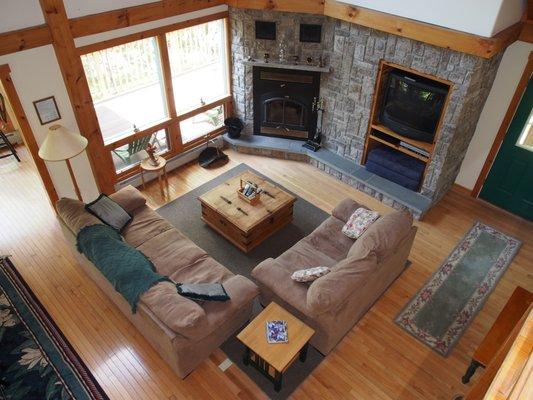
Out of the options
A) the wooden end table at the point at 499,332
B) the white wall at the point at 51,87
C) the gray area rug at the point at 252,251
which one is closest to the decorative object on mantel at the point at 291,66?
the white wall at the point at 51,87

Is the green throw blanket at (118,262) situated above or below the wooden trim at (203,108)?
below

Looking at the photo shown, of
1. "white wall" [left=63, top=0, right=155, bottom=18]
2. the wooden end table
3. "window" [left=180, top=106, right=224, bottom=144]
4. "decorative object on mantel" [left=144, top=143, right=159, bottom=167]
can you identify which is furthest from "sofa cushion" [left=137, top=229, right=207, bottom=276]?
the wooden end table

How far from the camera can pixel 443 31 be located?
484 centimetres

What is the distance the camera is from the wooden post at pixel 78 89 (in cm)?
466

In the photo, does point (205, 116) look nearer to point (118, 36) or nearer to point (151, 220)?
point (118, 36)

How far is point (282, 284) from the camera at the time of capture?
4254 mm

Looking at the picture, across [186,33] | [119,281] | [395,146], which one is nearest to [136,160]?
[186,33]

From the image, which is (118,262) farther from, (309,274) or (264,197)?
(264,197)

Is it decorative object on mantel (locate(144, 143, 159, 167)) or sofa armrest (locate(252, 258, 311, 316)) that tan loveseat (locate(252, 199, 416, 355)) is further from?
decorative object on mantel (locate(144, 143, 159, 167))

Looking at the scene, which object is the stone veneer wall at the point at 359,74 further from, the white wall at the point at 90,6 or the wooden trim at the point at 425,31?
the white wall at the point at 90,6

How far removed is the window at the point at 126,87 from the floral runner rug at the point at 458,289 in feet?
15.0

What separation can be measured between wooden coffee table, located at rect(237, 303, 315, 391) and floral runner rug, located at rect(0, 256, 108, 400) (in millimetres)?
1494

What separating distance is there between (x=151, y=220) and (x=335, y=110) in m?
3.39

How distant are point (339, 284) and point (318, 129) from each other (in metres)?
3.71
